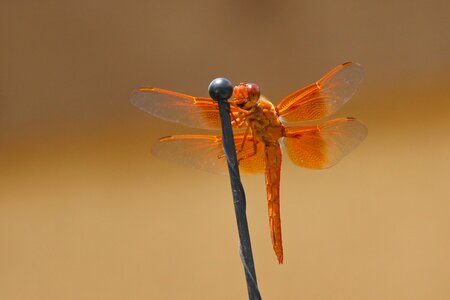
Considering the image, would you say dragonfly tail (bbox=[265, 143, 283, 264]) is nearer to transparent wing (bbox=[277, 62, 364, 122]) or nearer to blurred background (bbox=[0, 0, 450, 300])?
transparent wing (bbox=[277, 62, 364, 122])

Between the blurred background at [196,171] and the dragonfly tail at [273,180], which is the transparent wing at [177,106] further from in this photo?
the blurred background at [196,171]

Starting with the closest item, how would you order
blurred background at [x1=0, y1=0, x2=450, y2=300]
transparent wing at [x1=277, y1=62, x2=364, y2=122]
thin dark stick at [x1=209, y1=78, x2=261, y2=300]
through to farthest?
1. thin dark stick at [x1=209, y1=78, x2=261, y2=300]
2. transparent wing at [x1=277, y1=62, x2=364, y2=122]
3. blurred background at [x1=0, y1=0, x2=450, y2=300]

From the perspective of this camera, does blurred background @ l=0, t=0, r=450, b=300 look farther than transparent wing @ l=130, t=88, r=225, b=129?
Yes

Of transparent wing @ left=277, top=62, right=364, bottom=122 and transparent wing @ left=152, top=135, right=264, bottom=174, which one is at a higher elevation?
transparent wing @ left=277, top=62, right=364, bottom=122

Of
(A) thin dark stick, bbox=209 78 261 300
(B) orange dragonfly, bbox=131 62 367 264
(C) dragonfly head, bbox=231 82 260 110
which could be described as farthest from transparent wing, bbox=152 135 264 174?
(A) thin dark stick, bbox=209 78 261 300

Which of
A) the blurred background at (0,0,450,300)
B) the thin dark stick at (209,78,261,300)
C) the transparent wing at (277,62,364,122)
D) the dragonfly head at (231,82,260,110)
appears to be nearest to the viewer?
the thin dark stick at (209,78,261,300)

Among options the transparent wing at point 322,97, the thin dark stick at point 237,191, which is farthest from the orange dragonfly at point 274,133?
the thin dark stick at point 237,191

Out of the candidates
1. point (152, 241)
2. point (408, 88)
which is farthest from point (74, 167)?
point (408, 88)

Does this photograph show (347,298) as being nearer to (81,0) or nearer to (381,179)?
(381,179)
